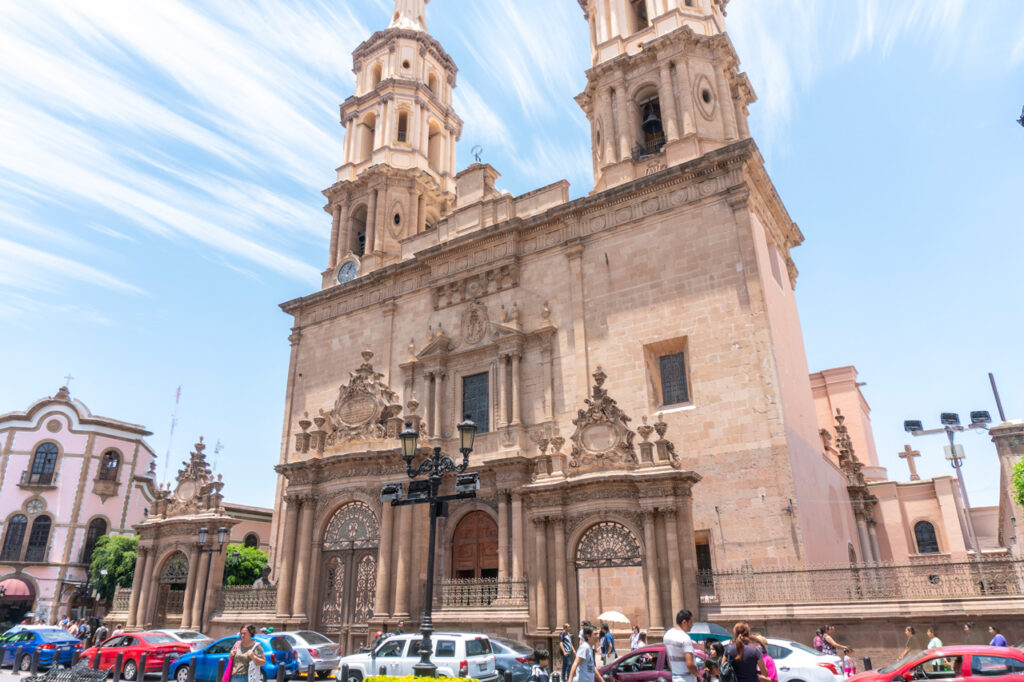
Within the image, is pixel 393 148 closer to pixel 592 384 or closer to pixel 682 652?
pixel 592 384

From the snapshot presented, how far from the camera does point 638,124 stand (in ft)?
84.0

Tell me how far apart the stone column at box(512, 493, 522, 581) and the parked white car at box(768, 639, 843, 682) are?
25.4ft

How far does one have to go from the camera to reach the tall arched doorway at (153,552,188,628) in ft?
77.5

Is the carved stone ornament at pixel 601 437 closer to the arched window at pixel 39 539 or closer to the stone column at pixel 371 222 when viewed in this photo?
the stone column at pixel 371 222

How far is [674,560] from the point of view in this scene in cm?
1539

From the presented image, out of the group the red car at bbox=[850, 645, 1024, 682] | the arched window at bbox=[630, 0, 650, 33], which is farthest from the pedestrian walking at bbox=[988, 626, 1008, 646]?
the arched window at bbox=[630, 0, 650, 33]

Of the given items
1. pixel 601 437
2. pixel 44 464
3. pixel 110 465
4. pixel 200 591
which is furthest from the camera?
pixel 110 465

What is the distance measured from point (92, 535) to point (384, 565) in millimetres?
31001

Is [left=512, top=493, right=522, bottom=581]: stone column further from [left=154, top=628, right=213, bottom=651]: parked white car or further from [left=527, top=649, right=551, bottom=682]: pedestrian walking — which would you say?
[left=154, top=628, right=213, bottom=651]: parked white car

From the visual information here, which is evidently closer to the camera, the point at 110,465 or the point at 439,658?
the point at 439,658

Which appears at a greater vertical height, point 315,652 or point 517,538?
point 517,538

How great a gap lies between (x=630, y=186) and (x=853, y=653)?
1475 cm

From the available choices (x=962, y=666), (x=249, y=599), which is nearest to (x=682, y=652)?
(x=962, y=666)

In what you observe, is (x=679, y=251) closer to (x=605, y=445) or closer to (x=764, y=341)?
(x=764, y=341)
